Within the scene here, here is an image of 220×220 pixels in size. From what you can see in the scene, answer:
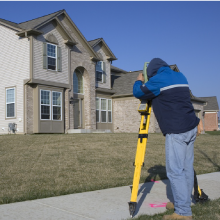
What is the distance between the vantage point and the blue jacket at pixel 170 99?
3.90m

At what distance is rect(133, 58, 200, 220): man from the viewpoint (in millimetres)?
3848

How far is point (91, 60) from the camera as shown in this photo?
922 inches

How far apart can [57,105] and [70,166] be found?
12.4 m

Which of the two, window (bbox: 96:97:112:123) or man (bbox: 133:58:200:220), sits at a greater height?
window (bbox: 96:97:112:123)

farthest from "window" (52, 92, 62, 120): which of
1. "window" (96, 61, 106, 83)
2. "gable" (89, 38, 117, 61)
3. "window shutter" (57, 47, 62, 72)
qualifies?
"gable" (89, 38, 117, 61)

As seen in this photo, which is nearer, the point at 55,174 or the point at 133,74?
the point at 55,174

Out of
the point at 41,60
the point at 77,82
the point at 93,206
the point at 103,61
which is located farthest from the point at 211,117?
the point at 93,206

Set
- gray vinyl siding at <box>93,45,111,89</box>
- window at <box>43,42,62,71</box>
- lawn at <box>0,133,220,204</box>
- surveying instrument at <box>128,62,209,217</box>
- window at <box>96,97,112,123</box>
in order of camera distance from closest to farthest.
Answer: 1. surveying instrument at <box>128,62,209,217</box>
2. lawn at <box>0,133,220,204</box>
3. window at <box>43,42,62,71</box>
4. window at <box>96,97,112,123</box>
5. gray vinyl siding at <box>93,45,111,89</box>

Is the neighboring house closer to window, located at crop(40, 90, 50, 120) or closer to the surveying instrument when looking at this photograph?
window, located at crop(40, 90, 50, 120)

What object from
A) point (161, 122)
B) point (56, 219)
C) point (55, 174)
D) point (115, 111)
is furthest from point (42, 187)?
point (115, 111)

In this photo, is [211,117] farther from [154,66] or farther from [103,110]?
[154,66]

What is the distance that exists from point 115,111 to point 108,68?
3560mm

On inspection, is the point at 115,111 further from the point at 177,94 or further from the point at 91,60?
the point at 177,94

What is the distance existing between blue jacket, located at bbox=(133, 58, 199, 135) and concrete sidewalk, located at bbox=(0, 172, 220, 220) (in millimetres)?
1293
